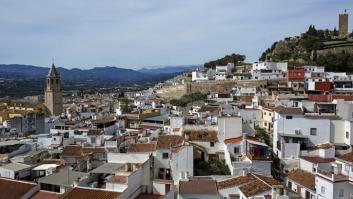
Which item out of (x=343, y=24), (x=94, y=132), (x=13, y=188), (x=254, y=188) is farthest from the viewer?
(x=343, y=24)

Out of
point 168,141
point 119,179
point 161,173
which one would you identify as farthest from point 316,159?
point 119,179

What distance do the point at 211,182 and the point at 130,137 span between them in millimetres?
9400

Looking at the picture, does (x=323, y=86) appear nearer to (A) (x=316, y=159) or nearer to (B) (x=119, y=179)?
(A) (x=316, y=159)

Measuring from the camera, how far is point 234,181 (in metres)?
17.8

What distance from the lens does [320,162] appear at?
19641 millimetres

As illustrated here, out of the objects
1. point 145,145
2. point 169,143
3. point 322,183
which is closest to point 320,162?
point 322,183

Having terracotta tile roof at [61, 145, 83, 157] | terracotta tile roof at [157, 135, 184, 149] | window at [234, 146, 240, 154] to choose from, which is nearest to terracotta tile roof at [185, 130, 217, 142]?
window at [234, 146, 240, 154]

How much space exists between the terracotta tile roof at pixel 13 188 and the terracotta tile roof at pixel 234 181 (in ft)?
26.2

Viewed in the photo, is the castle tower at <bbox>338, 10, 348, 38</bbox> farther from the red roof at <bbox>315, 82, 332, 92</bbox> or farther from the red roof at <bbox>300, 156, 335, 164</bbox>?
the red roof at <bbox>300, 156, 335, 164</bbox>

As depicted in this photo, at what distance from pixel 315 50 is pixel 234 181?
49758 millimetres

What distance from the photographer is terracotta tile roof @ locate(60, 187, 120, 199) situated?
44.1 feet

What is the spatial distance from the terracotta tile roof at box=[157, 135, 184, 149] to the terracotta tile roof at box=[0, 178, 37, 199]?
6.46 m

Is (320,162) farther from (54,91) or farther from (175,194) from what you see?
(54,91)

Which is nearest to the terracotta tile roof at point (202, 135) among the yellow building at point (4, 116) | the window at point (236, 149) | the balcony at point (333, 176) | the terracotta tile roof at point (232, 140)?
the terracotta tile roof at point (232, 140)
